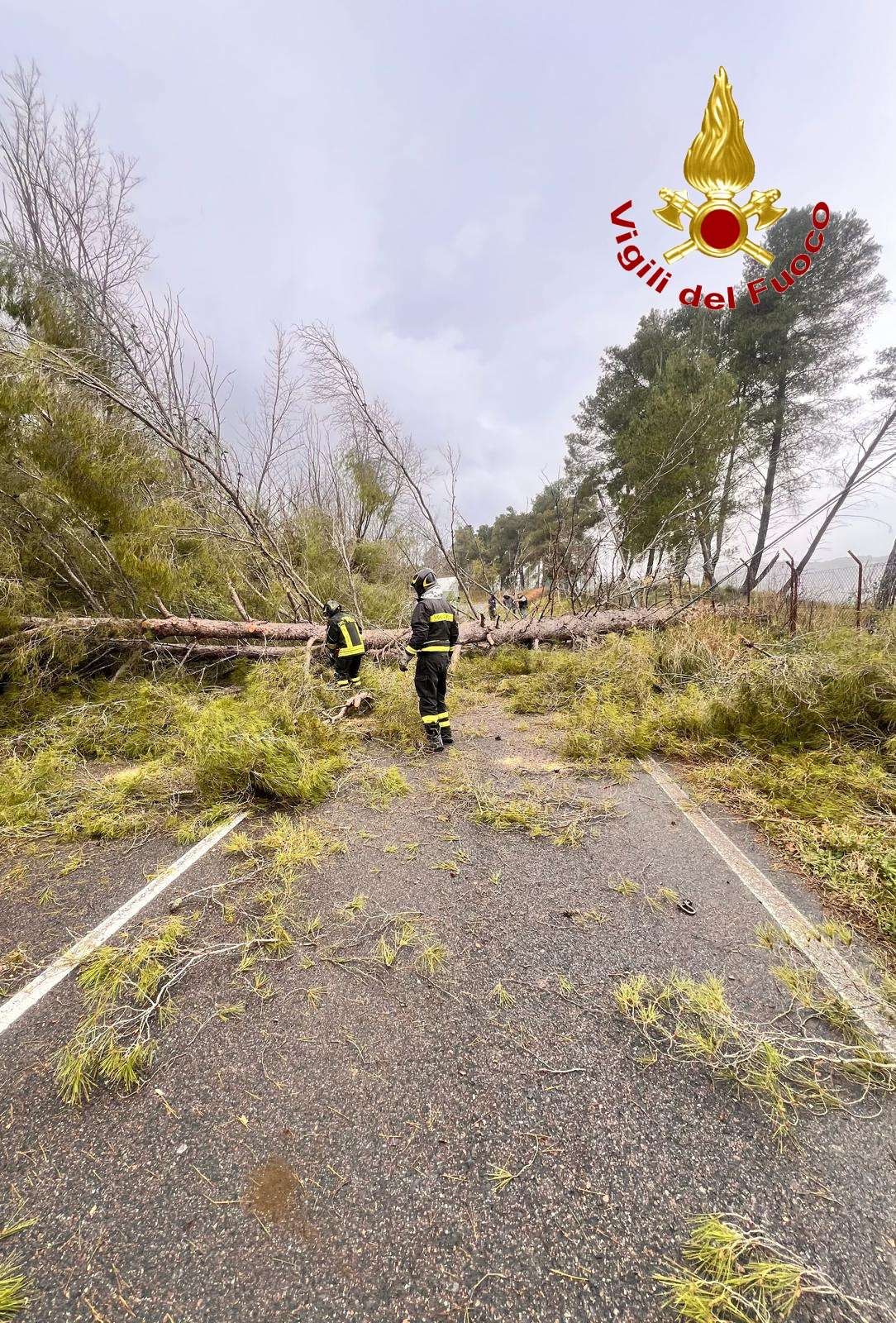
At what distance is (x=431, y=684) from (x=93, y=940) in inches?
131

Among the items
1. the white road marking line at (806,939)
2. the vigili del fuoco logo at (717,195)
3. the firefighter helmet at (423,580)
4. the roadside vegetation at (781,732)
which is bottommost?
the white road marking line at (806,939)

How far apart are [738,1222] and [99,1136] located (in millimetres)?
2013

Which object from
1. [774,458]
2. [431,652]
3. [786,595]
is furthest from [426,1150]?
[774,458]

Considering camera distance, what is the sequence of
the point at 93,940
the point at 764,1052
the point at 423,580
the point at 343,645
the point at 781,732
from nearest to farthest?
the point at 764,1052
the point at 93,940
the point at 781,732
the point at 423,580
the point at 343,645

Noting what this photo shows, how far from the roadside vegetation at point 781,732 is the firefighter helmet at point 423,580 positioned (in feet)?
7.37

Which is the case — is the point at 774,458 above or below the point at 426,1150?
above

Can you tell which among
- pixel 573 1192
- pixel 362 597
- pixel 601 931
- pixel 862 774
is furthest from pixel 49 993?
pixel 362 597

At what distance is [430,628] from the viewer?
4848 mm

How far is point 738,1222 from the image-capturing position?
4.08 ft

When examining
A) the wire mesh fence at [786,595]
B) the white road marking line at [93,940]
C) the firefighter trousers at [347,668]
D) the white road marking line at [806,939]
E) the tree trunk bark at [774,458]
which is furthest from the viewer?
the tree trunk bark at [774,458]

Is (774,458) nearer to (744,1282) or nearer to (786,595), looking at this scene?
(786,595)

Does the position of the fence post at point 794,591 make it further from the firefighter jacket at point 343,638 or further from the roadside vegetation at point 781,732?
the firefighter jacket at point 343,638

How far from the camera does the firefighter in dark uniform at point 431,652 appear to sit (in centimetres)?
486

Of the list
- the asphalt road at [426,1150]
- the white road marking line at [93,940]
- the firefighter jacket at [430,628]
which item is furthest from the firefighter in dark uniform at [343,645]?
the asphalt road at [426,1150]
